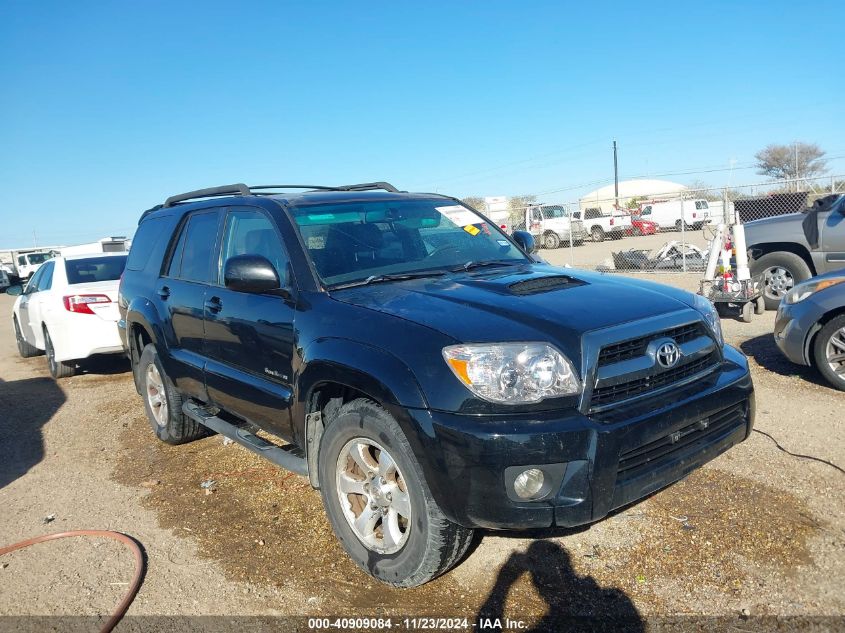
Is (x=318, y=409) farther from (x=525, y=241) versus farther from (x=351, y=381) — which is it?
(x=525, y=241)

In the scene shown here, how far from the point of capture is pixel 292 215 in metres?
3.83

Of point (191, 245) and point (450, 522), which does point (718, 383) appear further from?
point (191, 245)

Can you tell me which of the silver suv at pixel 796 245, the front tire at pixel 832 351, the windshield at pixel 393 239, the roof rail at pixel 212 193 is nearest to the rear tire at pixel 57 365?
the roof rail at pixel 212 193

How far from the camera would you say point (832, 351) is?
5.72 meters

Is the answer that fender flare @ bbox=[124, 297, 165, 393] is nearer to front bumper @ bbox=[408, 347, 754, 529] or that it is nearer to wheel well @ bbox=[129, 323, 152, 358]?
wheel well @ bbox=[129, 323, 152, 358]

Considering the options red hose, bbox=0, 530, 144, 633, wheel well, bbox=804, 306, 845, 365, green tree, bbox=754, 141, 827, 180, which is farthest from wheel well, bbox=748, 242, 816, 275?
green tree, bbox=754, 141, 827, 180

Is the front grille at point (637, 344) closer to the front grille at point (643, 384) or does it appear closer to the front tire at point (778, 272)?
the front grille at point (643, 384)

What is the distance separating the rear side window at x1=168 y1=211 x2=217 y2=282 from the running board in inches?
39.2

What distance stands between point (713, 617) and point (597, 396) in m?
1.07

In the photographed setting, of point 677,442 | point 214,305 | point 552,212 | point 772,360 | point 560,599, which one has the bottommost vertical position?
point 772,360

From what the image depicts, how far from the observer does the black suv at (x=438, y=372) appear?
8.59 feet

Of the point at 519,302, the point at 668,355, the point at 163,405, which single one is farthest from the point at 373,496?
the point at 163,405

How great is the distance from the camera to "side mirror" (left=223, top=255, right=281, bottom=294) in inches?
134

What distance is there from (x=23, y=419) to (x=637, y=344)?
255 inches
